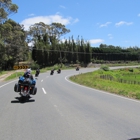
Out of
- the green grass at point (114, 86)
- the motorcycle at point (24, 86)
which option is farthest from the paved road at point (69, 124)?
the green grass at point (114, 86)

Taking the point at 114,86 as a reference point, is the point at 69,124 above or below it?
above

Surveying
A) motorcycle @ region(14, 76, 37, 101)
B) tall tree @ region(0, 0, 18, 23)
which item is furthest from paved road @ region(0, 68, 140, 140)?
tall tree @ region(0, 0, 18, 23)

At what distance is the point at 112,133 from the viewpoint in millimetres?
6129

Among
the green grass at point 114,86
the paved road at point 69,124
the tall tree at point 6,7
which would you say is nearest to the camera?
the paved road at point 69,124

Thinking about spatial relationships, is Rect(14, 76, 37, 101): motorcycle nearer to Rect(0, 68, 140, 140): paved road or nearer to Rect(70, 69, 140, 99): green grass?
Rect(0, 68, 140, 140): paved road

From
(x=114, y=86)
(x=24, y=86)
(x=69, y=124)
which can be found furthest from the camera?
(x=114, y=86)

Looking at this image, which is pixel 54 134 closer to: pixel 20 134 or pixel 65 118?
pixel 20 134

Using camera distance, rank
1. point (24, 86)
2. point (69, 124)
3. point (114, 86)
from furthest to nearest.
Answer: point (114, 86), point (24, 86), point (69, 124)

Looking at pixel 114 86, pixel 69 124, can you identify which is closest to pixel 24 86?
pixel 69 124

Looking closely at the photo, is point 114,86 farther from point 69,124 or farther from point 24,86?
point 69,124

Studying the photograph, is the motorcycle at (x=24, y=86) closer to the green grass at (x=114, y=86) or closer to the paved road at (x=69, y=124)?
the paved road at (x=69, y=124)

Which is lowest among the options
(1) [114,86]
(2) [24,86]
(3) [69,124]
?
(1) [114,86]

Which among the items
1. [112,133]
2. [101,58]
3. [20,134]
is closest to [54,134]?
[20,134]

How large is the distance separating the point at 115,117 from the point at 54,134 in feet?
9.39
